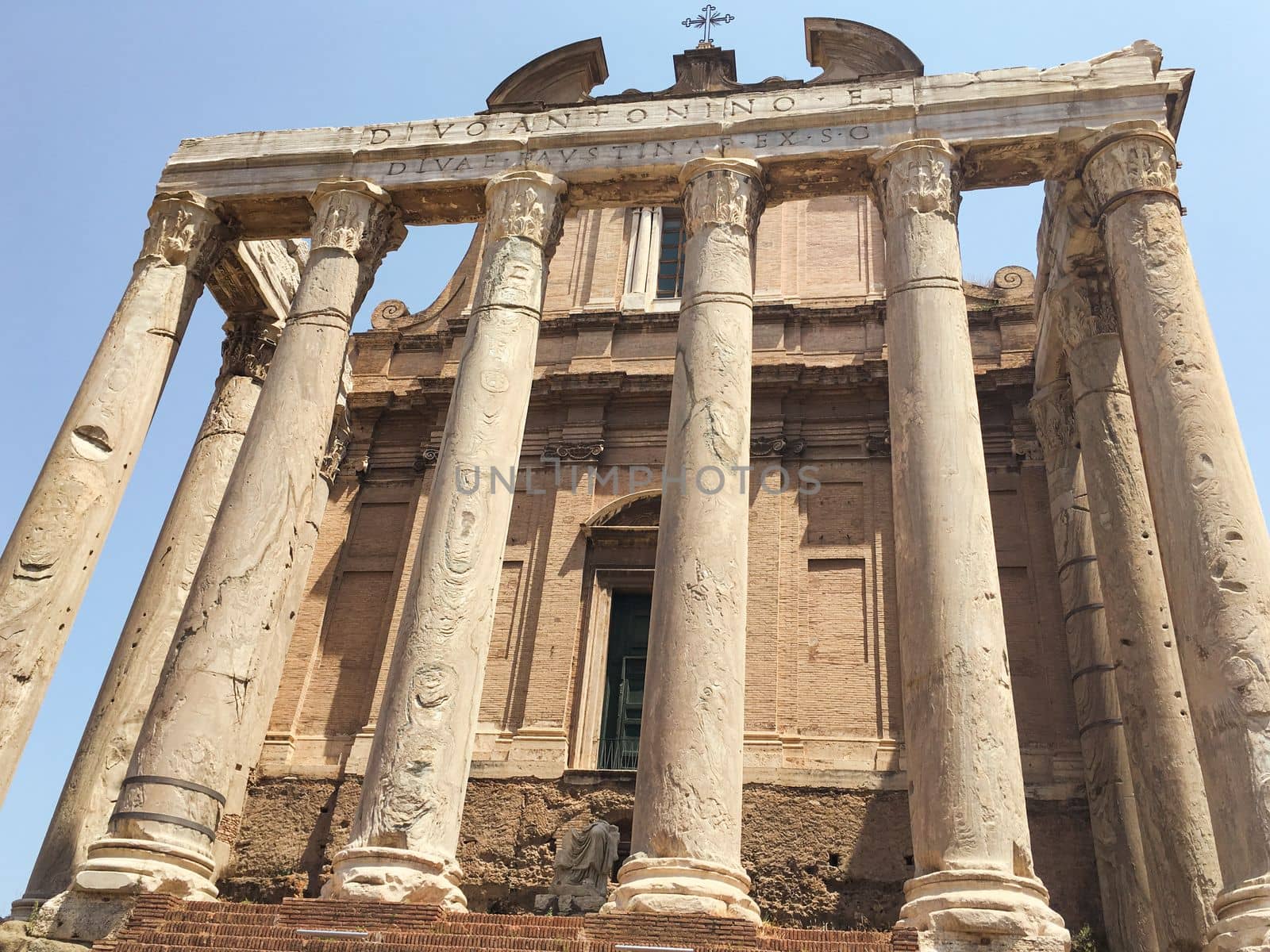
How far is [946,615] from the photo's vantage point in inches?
393

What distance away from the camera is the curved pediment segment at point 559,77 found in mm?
21062

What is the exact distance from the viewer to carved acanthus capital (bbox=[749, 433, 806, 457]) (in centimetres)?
1745

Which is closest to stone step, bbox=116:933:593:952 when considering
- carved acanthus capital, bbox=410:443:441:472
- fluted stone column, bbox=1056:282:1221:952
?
fluted stone column, bbox=1056:282:1221:952

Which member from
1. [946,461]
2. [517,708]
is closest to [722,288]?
[946,461]

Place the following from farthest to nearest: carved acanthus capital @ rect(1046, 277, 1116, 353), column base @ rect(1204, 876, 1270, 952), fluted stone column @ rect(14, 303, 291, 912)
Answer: carved acanthus capital @ rect(1046, 277, 1116, 353) → fluted stone column @ rect(14, 303, 291, 912) → column base @ rect(1204, 876, 1270, 952)

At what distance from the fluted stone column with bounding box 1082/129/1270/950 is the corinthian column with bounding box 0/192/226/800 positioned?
11.0 metres

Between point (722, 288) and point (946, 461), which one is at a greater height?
point (722, 288)

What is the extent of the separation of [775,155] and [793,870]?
883 centimetres

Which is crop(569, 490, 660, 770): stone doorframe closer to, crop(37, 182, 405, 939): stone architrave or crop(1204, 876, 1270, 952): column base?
crop(37, 182, 405, 939): stone architrave

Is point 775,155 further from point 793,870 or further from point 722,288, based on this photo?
point 793,870

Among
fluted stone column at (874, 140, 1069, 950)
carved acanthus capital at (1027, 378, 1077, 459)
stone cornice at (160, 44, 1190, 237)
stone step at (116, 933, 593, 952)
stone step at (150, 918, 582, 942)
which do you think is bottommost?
stone step at (116, 933, 593, 952)

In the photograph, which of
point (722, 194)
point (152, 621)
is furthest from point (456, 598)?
point (722, 194)

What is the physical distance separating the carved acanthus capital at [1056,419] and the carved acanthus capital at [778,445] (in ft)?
11.6

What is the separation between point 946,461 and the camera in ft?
35.4
